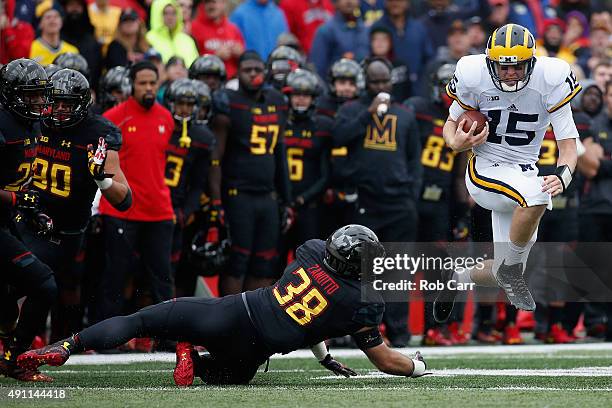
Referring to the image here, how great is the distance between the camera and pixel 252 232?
1013 centimetres

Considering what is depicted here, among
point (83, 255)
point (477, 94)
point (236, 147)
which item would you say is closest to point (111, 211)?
point (83, 255)

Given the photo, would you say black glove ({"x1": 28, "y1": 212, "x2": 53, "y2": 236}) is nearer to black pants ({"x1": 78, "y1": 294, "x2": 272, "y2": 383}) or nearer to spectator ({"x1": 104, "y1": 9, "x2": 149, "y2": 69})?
black pants ({"x1": 78, "y1": 294, "x2": 272, "y2": 383})

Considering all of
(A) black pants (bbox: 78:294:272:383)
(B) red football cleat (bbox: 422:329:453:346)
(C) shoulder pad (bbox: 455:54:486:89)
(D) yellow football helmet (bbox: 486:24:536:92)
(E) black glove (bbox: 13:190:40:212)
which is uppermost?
(D) yellow football helmet (bbox: 486:24:536:92)

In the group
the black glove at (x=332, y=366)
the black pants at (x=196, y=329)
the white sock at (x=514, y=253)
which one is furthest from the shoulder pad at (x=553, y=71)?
the black pants at (x=196, y=329)

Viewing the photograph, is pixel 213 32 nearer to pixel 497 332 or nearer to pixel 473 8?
pixel 473 8

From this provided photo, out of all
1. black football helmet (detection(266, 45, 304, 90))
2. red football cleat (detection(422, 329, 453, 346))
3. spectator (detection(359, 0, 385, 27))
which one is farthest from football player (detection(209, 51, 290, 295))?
spectator (detection(359, 0, 385, 27))

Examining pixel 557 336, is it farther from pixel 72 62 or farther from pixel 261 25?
pixel 72 62

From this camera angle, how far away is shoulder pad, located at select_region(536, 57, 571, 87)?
766 cm

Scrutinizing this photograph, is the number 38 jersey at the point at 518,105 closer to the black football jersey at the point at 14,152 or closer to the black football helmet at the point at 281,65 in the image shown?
the black football jersey at the point at 14,152

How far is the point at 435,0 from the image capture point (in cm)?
1326

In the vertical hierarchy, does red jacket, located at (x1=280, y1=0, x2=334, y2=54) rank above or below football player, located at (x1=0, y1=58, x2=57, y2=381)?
above

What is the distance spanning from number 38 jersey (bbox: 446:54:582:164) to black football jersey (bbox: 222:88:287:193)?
252cm

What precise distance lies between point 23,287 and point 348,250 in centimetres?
207

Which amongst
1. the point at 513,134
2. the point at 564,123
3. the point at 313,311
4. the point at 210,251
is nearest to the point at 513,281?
the point at 513,134
